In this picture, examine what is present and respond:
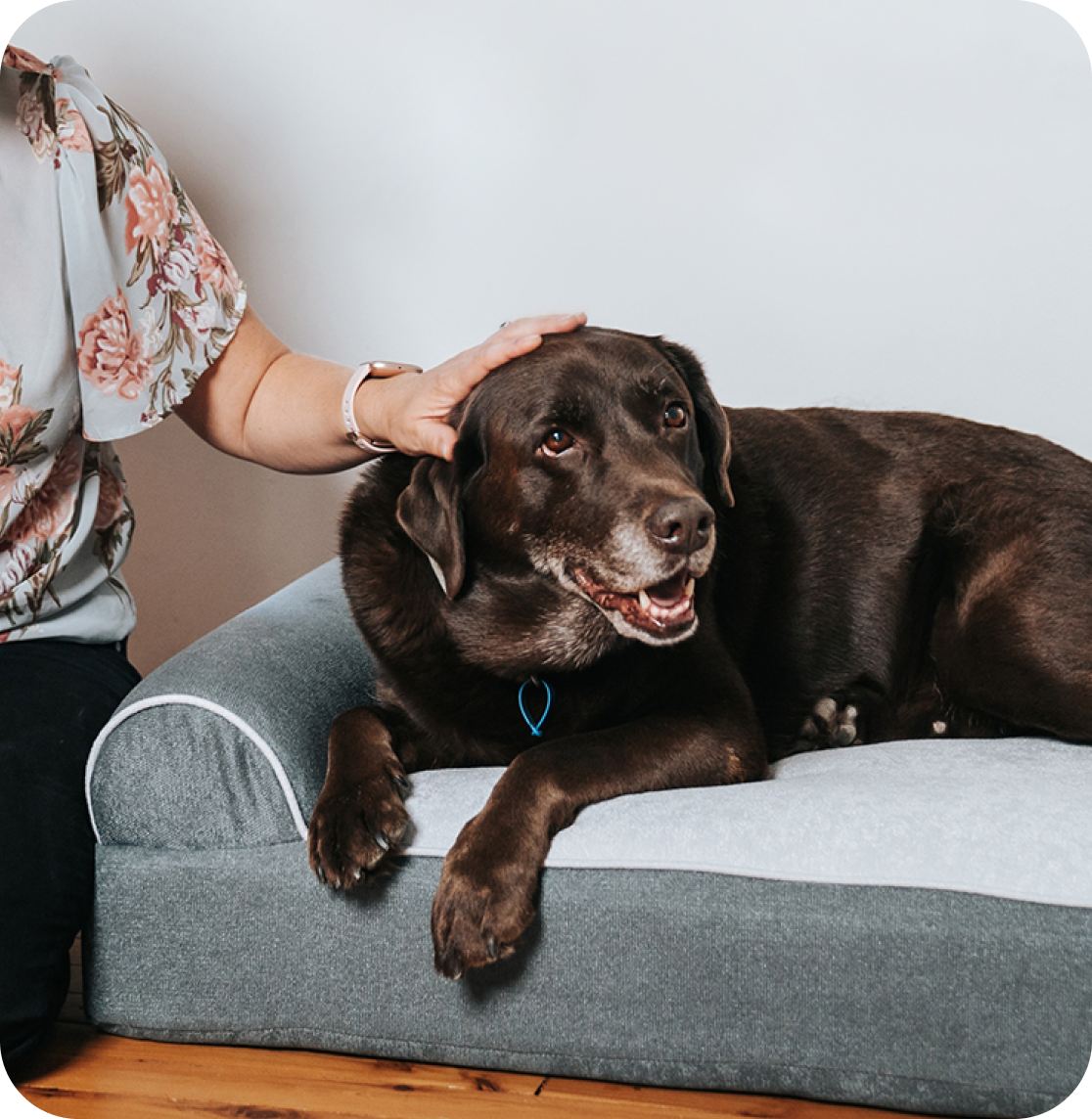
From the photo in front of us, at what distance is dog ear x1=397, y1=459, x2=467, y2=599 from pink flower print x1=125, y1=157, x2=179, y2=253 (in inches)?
26.8

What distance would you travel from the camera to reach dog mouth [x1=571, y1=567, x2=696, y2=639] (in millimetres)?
1586

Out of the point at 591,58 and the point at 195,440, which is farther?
the point at 195,440

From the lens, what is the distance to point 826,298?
2947mm

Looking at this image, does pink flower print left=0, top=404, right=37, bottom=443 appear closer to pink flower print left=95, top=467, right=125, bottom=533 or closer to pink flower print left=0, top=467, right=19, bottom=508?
pink flower print left=0, top=467, right=19, bottom=508

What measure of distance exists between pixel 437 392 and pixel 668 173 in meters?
1.50

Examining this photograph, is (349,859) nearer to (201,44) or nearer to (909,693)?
(909,693)

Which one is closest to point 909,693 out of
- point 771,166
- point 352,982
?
point 352,982

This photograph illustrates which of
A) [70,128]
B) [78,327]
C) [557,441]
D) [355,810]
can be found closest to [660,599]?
[557,441]

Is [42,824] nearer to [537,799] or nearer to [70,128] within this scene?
[537,799]

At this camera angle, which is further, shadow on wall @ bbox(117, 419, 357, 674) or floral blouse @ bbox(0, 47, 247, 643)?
shadow on wall @ bbox(117, 419, 357, 674)

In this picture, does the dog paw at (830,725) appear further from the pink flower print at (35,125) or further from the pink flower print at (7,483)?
the pink flower print at (35,125)

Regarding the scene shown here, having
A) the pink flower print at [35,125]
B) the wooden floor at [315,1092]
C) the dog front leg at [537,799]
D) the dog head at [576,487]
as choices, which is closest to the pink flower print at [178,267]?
the pink flower print at [35,125]

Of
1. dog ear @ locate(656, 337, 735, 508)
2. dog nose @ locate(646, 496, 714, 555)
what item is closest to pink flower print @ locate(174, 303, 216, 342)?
dog ear @ locate(656, 337, 735, 508)

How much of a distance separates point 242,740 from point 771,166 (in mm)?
2063
